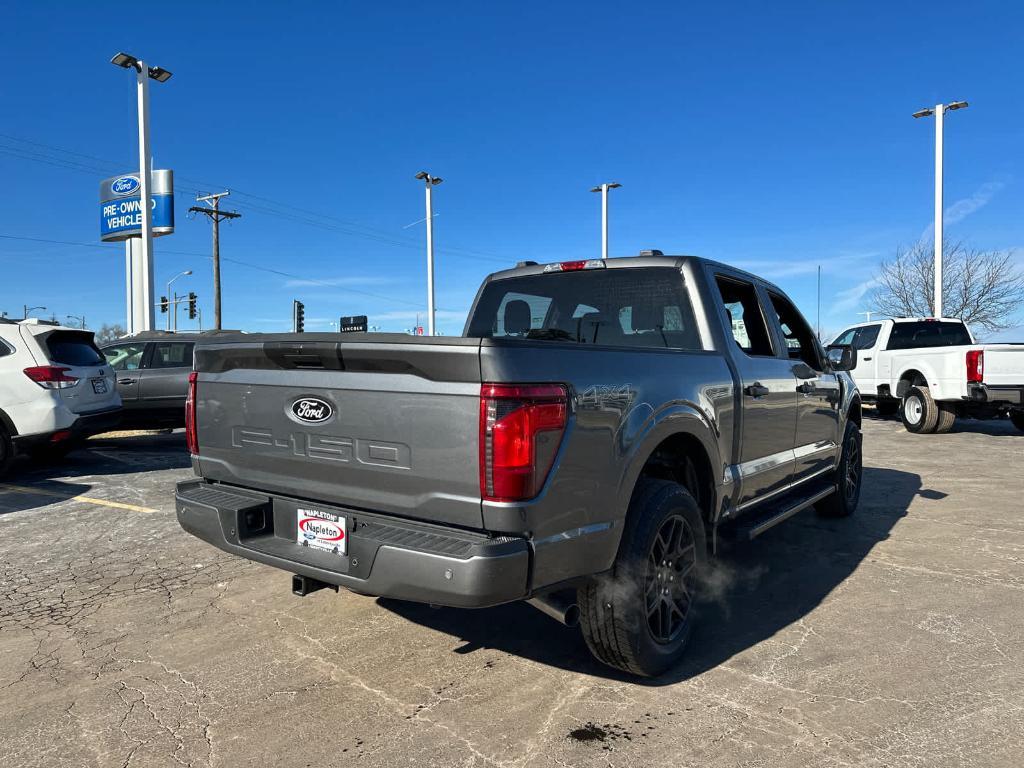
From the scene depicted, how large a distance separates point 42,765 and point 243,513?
1050mm

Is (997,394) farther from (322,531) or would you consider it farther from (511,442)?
(322,531)

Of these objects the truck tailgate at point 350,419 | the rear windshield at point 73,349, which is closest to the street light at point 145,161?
A: the rear windshield at point 73,349

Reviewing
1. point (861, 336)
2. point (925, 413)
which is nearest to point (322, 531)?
Result: point (925, 413)

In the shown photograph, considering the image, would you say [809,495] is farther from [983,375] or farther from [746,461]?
[983,375]

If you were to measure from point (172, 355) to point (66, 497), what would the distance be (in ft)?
13.5

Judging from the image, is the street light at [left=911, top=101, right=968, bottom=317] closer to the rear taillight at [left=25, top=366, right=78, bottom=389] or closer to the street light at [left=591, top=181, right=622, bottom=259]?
the street light at [left=591, top=181, right=622, bottom=259]

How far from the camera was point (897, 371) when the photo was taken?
483 inches

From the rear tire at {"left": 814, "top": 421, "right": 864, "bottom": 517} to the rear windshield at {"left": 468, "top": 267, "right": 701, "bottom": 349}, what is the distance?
8.74ft

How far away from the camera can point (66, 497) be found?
265 inches

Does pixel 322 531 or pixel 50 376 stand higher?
pixel 50 376

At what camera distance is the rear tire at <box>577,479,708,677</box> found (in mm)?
2768

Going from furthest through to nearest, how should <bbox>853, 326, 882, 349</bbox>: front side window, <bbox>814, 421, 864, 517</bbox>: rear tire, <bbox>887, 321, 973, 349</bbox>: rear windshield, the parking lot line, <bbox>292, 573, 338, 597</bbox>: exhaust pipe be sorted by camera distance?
1. <bbox>853, 326, 882, 349</bbox>: front side window
2. <bbox>887, 321, 973, 349</bbox>: rear windshield
3. the parking lot line
4. <bbox>814, 421, 864, 517</bbox>: rear tire
5. <bbox>292, 573, 338, 597</bbox>: exhaust pipe

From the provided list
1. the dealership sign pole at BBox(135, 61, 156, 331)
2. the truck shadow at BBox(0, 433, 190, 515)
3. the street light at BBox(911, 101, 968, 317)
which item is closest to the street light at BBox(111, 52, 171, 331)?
the dealership sign pole at BBox(135, 61, 156, 331)

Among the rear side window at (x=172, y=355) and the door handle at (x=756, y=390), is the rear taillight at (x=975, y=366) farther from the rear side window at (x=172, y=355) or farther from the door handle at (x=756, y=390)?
the rear side window at (x=172, y=355)
